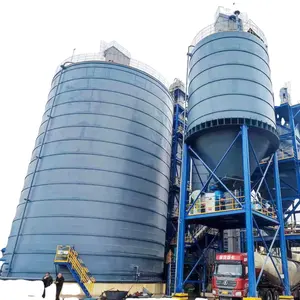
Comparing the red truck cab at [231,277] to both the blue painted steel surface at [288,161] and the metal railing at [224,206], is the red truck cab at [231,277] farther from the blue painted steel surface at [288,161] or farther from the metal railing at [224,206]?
the blue painted steel surface at [288,161]

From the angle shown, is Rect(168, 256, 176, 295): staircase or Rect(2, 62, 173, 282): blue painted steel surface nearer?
Rect(2, 62, 173, 282): blue painted steel surface

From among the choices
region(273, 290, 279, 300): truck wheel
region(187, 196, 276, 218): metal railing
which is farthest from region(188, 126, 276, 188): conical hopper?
region(273, 290, 279, 300): truck wheel

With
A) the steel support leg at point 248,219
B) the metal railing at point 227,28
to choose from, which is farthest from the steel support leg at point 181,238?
the metal railing at point 227,28

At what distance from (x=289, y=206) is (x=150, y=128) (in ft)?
44.3

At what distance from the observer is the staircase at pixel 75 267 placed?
734 inches

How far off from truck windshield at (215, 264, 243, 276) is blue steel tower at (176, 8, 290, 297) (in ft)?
5.71

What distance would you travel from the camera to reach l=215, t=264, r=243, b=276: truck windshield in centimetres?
1726

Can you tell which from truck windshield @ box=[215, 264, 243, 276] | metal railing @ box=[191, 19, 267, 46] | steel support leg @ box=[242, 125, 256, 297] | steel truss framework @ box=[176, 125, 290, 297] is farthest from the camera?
metal railing @ box=[191, 19, 267, 46]

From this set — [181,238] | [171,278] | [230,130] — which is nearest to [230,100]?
[230,130]

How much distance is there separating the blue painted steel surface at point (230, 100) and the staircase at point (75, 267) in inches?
397

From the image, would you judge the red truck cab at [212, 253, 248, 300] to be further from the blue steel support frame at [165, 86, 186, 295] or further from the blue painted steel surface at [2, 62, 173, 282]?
the blue steel support frame at [165, 86, 186, 295]

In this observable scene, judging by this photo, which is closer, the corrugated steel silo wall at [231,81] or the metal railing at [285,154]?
the corrugated steel silo wall at [231,81]

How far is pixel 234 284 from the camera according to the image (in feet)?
55.5

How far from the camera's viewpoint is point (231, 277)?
17.2 m
